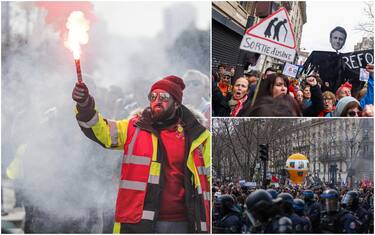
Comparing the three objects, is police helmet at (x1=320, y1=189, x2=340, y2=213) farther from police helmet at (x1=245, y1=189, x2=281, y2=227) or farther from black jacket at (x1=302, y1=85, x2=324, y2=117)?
black jacket at (x1=302, y1=85, x2=324, y2=117)

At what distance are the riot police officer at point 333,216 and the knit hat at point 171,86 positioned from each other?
231 centimetres

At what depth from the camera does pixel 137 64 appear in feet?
25.9

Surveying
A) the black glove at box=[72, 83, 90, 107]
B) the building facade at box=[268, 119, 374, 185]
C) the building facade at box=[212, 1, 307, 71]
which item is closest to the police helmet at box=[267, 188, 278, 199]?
the building facade at box=[268, 119, 374, 185]

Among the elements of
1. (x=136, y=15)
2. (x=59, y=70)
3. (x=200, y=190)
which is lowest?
(x=200, y=190)

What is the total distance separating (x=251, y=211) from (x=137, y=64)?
93.3 inches

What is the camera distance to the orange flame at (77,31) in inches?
304

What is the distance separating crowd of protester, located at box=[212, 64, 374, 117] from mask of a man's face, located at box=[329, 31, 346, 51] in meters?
0.45

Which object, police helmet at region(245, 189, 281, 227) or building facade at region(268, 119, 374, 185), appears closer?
police helmet at region(245, 189, 281, 227)

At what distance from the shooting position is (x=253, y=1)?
8.02 meters

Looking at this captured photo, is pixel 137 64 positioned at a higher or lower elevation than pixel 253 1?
lower

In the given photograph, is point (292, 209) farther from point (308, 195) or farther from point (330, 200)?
point (330, 200)

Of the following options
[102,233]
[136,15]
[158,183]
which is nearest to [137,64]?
[136,15]

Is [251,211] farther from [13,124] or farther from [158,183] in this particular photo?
[13,124]

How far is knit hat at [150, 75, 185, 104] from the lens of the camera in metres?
7.91
